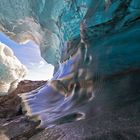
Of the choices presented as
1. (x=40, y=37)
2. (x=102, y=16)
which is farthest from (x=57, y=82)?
(x=40, y=37)

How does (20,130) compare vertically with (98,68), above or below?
below

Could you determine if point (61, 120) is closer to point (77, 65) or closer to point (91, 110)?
point (91, 110)

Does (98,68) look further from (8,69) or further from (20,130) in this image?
(8,69)

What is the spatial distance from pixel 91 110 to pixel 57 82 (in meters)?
0.94

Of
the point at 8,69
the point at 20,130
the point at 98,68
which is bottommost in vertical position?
the point at 20,130

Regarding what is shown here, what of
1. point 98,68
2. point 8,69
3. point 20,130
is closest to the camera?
point 20,130

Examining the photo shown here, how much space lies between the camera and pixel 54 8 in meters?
3.80

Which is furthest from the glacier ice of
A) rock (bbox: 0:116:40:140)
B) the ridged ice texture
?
rock (bbox: 0:116:40:140)

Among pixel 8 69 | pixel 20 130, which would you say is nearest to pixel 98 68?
pixel 20 130

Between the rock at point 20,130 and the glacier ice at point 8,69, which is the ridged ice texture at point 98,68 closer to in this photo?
the rock at point 20,130

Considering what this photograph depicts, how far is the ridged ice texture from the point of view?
1.45m

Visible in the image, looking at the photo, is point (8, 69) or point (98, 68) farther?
point (8, 69)

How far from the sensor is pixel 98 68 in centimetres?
169

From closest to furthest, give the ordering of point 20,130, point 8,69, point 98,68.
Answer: point 20,130 → point 98,68 → point 8,69
